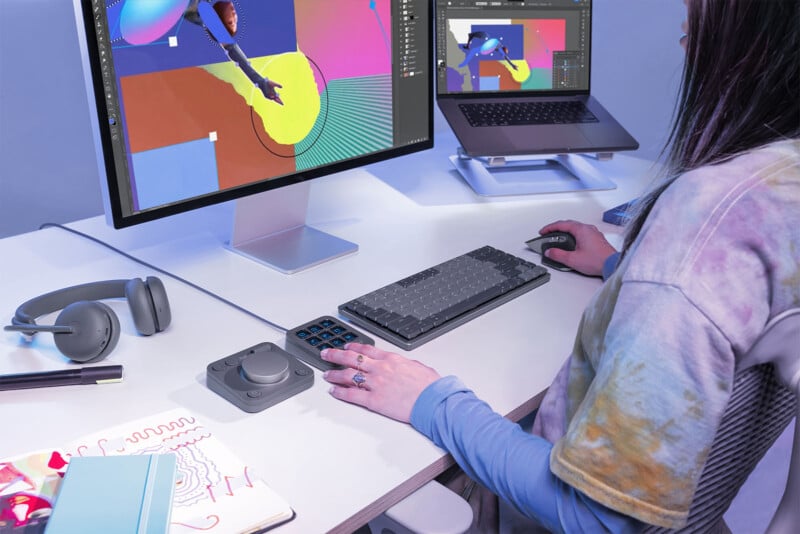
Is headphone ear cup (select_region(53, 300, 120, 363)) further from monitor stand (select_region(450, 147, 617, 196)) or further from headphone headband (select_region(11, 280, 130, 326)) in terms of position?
monitor stand (select_region(450, 147, 617, 196))

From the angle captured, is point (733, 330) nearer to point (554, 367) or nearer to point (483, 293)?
point (554, 367)

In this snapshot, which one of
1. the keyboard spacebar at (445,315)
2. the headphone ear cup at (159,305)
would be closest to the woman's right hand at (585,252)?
the keyboard spacebar at (445,315)

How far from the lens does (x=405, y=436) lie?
78cm

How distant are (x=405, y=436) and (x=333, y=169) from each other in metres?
0.54

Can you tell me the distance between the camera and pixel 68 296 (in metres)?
1.03

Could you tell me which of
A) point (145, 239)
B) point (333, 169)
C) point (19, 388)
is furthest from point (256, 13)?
point (19, 388)

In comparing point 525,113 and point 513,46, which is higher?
point 513,46

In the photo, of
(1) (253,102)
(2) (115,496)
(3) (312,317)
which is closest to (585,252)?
(3) (312,317)

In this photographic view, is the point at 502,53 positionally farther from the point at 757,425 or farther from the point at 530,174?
the point at 757,425

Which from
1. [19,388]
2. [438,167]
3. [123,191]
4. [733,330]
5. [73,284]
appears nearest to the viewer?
[733,330]

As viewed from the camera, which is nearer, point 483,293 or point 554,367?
point 554,367

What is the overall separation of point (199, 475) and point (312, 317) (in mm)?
339

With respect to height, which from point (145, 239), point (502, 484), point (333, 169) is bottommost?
point (502, 484)

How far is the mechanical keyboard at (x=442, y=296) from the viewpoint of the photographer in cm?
96
